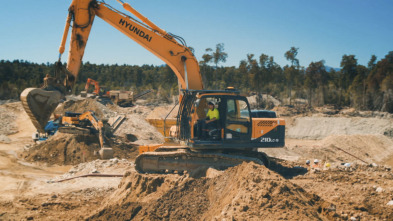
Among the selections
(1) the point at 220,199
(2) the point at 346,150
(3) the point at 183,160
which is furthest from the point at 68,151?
(2) the point at 346,150

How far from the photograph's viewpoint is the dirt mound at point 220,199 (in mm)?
4867

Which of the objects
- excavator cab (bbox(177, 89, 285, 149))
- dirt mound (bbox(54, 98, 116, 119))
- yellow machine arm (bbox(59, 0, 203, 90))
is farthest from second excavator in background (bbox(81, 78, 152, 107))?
excavator cab (bbox(177, 89, 285, 149))

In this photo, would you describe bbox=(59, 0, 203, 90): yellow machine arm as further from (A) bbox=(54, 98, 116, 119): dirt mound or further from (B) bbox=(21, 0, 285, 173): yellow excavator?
(A) bbox=(54, 98, 116, 119): dirt mound

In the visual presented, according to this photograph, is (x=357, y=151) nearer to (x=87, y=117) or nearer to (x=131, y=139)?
(x=131, y=139)

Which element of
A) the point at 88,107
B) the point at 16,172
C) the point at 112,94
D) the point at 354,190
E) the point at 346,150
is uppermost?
the point at 112,94

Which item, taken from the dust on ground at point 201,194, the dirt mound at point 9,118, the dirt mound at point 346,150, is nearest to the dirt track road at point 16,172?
the dust on ground at point 201,194

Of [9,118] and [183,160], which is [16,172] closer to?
[183,160]

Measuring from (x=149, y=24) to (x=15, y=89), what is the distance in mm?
36688

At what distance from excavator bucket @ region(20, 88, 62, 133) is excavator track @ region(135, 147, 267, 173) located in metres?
2.65

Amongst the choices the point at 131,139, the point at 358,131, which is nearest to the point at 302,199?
the point at 131,139

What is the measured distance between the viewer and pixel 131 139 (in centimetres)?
1850

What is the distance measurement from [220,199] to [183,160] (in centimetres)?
324

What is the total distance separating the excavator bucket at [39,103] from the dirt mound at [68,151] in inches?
198

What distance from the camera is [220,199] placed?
5.77 m
